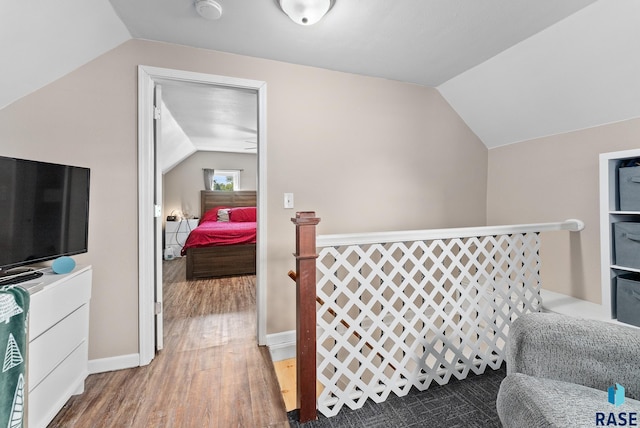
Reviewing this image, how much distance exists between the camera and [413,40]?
6.55ft

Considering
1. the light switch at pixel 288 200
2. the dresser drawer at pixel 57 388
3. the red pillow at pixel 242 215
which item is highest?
the light switch at pixel 288 200

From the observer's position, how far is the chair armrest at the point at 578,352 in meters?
1.00

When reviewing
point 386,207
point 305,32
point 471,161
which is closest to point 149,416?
point 386,207

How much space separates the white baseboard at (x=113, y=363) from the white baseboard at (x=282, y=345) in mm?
912

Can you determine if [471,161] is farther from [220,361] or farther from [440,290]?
[220,361]

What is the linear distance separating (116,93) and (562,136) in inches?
138

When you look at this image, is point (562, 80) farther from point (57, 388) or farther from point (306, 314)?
point (57, 388)

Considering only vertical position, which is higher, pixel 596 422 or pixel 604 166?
pixel 604 166

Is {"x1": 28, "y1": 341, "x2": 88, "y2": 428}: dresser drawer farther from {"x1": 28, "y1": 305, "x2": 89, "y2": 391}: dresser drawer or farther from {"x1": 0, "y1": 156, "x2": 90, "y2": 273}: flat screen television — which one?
{"x1": 0, "y1": 156, "x2": 90, "y2": 273}: flat screen television

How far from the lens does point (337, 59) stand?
7.36 feet

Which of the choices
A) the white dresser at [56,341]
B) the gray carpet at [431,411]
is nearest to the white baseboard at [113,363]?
the white dresser at [56,341]

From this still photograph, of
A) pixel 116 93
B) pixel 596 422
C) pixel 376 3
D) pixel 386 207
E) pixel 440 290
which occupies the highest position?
pixel 376 3

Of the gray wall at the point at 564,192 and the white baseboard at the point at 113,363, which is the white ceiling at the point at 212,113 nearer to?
the white baseboard at the point at 113,363

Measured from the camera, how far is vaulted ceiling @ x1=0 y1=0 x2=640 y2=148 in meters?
1.57
